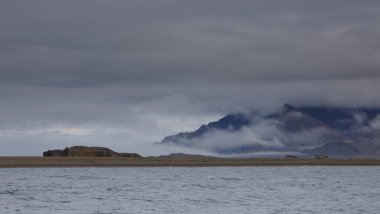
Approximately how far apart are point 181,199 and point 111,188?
22.9m

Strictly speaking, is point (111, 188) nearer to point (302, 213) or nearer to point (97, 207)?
point (97, 207)

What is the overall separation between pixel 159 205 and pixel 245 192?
2410 centimetres

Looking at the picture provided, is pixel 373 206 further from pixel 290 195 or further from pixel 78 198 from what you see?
pixel 78 198

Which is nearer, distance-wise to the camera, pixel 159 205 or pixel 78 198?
pixel 159 205

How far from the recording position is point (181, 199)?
261 ft

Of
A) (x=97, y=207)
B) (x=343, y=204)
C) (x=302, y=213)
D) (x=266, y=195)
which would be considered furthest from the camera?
(x=266, y=195)

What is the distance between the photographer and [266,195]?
286 feet

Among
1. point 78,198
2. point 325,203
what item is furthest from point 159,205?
point 325,203

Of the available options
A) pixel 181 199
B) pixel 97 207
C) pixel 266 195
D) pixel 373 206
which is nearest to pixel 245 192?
pixel 266 195

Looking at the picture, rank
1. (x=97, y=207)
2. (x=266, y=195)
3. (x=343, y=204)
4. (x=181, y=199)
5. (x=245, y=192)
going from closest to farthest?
(x=97, y=207) → (x=343, y=204) → (x=181, y=199) → (x=266, y=195) → (x=245, y=192)

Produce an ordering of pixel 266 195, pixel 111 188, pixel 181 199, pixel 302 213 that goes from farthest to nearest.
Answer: pixel 111 188
pixel 266 195
pixel 181 199
pixel 302 213

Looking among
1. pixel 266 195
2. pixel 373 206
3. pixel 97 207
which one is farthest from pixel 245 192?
pixel 97 207

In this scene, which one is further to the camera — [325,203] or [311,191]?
[311,191]

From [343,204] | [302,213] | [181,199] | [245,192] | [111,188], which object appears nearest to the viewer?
[302,213]
